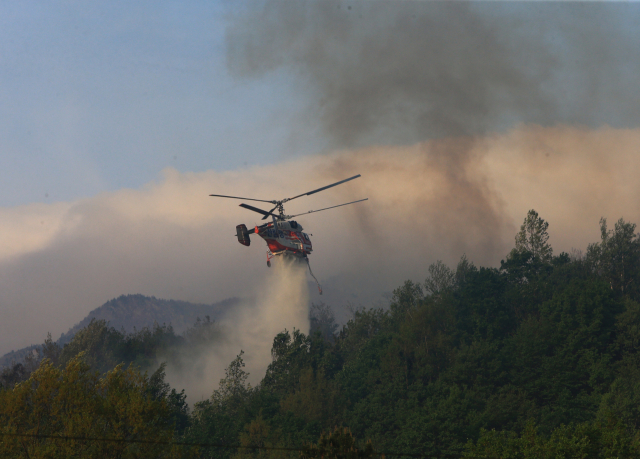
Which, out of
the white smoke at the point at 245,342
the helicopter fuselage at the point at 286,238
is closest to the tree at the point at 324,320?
the white smoke at the point at 245,342

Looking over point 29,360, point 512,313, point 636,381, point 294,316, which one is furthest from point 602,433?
point 29,360

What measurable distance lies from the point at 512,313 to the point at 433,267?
25.3 metres

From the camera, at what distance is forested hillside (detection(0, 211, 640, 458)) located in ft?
183

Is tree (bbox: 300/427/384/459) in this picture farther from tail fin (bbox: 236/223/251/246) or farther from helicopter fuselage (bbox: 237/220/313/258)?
helicopter fuselage (bbox: 237/220/313/258)

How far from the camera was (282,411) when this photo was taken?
86.9m

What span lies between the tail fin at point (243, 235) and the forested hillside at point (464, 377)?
1956 cm

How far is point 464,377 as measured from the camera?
285 feet

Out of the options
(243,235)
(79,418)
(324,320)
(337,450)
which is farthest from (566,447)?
(324,320)

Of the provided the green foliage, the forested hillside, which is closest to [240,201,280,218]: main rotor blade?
the forested hillside

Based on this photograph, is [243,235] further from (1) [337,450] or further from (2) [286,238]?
(1) [337,450]

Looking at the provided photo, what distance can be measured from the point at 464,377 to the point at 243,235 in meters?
39.1

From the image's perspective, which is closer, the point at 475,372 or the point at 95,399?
the point at 95,399

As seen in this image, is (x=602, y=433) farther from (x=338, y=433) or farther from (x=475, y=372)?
(x=475, y=372)

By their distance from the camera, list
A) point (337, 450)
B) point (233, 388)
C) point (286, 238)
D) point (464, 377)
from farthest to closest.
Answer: point (233, 388) → point (464, 377) → point (286, 238) → point (337, 450)
